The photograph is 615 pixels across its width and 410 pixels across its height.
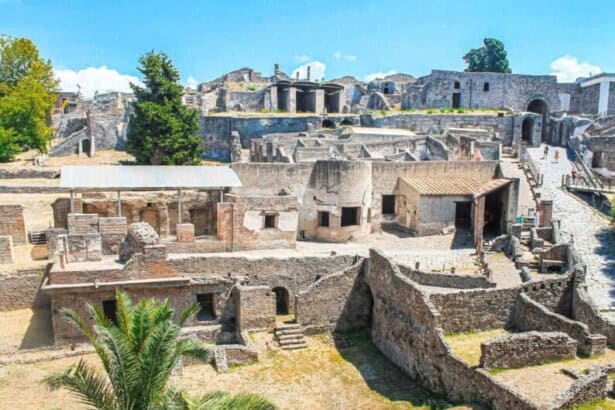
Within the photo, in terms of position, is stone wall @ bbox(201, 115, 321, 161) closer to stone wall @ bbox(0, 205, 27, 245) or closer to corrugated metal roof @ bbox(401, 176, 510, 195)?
corrugated metal roof @ bbox(401, 176, 510, 195)

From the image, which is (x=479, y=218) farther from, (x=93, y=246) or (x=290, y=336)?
(x=93, y=246)

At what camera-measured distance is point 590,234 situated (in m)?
23.0

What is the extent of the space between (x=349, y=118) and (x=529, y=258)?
23.8m

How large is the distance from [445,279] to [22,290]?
13.5 meters

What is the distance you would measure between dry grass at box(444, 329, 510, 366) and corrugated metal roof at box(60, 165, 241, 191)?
11011 mm

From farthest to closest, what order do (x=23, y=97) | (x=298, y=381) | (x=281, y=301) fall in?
(x=23, y=97) < (x=281, y=301) < (x=298, y=381)

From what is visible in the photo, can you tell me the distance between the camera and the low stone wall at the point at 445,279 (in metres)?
18.1

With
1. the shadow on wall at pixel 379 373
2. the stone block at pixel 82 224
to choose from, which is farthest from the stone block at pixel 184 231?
the shadow on wall at pixel 379 373

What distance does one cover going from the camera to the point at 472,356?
14406mm

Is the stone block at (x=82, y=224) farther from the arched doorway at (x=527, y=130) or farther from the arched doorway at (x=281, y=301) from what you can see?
the arched doorway at (x=527, y=130)

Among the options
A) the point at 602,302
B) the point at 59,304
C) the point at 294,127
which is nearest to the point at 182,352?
the point at 59,304

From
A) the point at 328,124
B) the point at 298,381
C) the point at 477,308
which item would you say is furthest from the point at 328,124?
the point at 298,381

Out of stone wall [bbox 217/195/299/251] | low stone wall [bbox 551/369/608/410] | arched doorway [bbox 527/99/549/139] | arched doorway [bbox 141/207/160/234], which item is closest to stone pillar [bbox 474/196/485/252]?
stone wall [bbox 217/195/299/251]

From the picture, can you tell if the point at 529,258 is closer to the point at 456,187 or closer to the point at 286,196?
the point at 456,187
